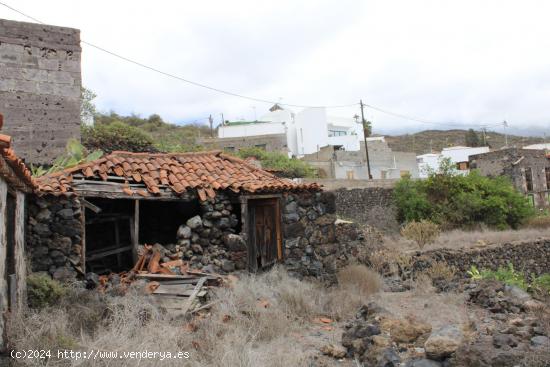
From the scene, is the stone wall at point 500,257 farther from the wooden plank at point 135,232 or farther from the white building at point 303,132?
the white building at point 303,132

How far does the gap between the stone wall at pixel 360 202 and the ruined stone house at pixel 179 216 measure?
12263 millimetres

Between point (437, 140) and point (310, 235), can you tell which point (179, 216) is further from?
point (437, 140)

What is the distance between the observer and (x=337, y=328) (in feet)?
27.2

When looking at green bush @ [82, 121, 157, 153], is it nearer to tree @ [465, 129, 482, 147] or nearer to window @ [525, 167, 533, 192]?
window @ [525, 167, 533, 192]

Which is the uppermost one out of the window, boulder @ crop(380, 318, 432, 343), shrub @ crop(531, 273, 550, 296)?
the window

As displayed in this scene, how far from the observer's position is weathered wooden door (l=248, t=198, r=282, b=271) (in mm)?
11164

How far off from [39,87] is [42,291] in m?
9.17

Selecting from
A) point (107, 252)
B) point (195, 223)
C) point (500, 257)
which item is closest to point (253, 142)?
point (500, 257)

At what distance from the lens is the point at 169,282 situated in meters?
8.62

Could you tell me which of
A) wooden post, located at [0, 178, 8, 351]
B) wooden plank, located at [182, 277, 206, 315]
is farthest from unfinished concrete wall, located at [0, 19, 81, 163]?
wooden post, located at [0, 178, 8, 351]

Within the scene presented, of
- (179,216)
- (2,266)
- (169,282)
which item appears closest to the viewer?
(2,266)

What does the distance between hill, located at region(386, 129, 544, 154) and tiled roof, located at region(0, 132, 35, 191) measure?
60.4 m

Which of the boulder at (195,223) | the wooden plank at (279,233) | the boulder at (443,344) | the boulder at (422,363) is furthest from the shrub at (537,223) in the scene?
the boulder at (422,363)

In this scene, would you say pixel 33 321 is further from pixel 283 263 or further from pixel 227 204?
pixel 283 263
